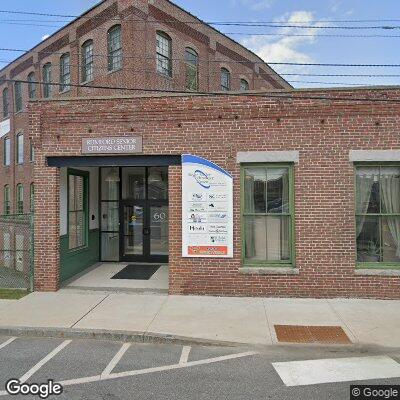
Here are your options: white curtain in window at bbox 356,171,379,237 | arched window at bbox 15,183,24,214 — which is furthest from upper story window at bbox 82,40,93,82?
white curtain in window at bbox 356,171,379,237

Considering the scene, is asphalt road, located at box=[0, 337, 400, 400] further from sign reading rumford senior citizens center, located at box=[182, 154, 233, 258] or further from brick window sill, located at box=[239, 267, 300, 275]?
sign reading rumford senior citizens center, located at box=[182, 154, 233, 258]

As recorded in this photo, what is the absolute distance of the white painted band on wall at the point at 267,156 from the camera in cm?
880

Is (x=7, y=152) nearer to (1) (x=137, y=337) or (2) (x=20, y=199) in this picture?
(2) (x=20, y=199)

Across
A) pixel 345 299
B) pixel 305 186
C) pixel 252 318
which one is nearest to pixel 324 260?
pixel 345 299

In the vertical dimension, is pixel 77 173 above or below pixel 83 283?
above

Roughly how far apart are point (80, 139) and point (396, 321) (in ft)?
25.6

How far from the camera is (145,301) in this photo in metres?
8.44

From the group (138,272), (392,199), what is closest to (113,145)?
(138,272)

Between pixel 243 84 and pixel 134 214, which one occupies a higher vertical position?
pixel 243 84

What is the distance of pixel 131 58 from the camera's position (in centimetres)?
1792

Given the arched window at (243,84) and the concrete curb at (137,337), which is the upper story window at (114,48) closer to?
the arched window at (243,84)

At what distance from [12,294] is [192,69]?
17038 millimetres

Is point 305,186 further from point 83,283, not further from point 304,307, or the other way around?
point 83,283

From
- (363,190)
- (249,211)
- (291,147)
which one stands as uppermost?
(291,147)
